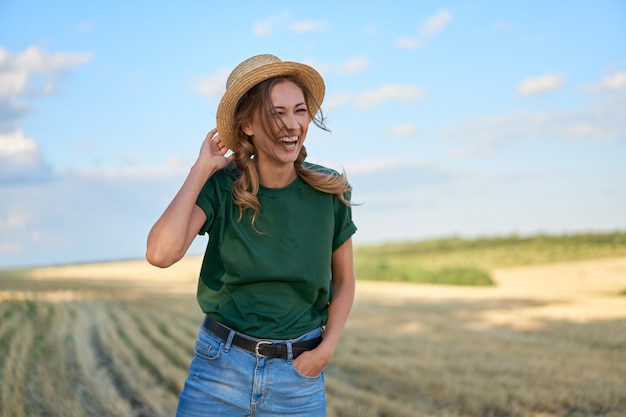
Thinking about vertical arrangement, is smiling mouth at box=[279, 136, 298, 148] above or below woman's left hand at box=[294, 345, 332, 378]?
above

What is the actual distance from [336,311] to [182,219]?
77 centimetres

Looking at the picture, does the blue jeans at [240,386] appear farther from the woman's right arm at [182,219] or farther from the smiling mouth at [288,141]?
the smiling mouth at [288,141]

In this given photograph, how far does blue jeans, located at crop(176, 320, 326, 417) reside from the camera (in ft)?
9.08

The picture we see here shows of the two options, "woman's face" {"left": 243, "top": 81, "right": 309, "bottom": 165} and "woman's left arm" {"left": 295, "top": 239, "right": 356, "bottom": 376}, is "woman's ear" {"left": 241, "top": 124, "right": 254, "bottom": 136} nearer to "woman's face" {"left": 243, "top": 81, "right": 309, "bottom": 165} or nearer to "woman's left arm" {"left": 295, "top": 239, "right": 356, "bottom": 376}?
"woman's face" {"left": 243, "top": 81, "right": 309, "bottom": 165}

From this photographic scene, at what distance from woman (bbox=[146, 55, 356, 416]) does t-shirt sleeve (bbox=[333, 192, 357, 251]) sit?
1.0 inches

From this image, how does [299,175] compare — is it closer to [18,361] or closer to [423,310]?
[18,361]

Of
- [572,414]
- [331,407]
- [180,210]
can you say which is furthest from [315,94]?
[572,414]

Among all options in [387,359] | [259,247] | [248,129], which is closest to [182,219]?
[259,247]

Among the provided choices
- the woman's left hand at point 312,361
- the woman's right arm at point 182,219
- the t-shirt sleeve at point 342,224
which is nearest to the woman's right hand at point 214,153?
the woman's right arm at point 182,219

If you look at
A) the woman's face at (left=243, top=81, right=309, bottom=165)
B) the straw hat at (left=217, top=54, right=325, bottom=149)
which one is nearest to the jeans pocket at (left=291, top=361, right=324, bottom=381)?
the woman's face at (left=243, top=81, right=309, bottom=165)

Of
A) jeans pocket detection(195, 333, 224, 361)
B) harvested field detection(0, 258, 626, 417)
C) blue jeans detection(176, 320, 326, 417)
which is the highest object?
jeans pocket detection(195, 333, 224, 361)

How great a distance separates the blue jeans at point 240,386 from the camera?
2768 mm

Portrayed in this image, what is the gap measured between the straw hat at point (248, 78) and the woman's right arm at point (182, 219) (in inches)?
5.2

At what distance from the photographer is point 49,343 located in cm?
975
